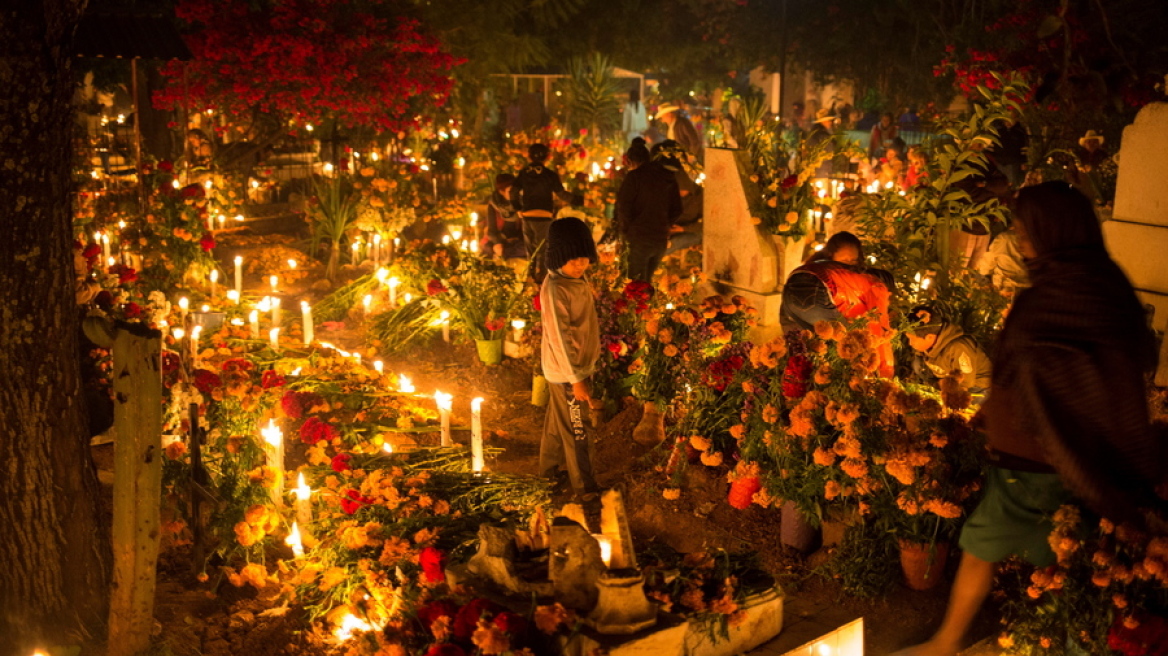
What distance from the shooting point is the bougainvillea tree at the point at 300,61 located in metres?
10.8

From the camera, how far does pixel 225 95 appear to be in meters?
11.4

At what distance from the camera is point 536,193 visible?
10.2 m

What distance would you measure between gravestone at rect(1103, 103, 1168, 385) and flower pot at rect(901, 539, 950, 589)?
264cm

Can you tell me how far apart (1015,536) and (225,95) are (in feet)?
32.9

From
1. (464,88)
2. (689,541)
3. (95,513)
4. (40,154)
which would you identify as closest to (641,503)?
(689,541)

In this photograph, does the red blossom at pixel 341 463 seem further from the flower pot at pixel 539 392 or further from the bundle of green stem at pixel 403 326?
the bundle of green stem at pixel 403 326

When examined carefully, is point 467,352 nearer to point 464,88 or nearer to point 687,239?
point 687,239

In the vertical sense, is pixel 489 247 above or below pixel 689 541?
above

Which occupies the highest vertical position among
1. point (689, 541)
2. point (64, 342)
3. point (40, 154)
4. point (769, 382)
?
point (40, 154)

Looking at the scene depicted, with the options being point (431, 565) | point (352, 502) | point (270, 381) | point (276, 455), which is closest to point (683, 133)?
point (270, 381)

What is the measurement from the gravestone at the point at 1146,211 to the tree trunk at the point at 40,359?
19.7ft

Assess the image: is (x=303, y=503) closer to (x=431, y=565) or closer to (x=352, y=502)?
(x=352, y=502)

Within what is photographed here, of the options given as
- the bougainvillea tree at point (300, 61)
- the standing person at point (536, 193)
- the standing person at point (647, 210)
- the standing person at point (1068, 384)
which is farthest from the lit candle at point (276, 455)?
the bougainvillea tree at point (300, 61)

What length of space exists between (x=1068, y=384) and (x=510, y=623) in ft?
6.55
